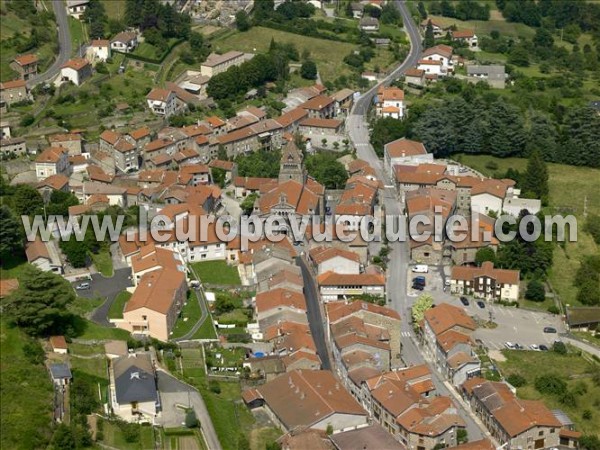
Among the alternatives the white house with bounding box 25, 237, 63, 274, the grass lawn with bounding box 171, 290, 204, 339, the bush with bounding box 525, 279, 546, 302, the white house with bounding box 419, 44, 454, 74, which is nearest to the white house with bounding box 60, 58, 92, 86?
the white house with bounding box 25, 237, 63, 274

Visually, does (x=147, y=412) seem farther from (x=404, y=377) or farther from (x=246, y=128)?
(x=246, y=128)

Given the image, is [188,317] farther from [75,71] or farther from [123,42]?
[123,42]

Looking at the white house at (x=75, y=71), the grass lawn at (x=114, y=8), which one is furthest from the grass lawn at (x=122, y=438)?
the grass lawn at (x=114, y=8)

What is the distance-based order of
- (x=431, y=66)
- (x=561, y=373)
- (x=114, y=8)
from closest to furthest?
(x=561, y=373), (x=431, y=66), (x=114, y=8)

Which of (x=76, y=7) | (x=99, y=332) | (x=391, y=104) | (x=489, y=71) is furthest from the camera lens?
(x=489, y=71)

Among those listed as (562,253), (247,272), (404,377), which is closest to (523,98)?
(562,253)

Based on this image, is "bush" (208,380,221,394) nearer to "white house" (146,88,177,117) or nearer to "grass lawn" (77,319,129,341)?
"grass lawn" (77,319,129,341)

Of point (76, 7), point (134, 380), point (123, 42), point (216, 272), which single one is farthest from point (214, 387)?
point (76, 7)

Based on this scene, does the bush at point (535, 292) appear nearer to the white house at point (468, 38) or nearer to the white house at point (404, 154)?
the white house at point (404, 154)
